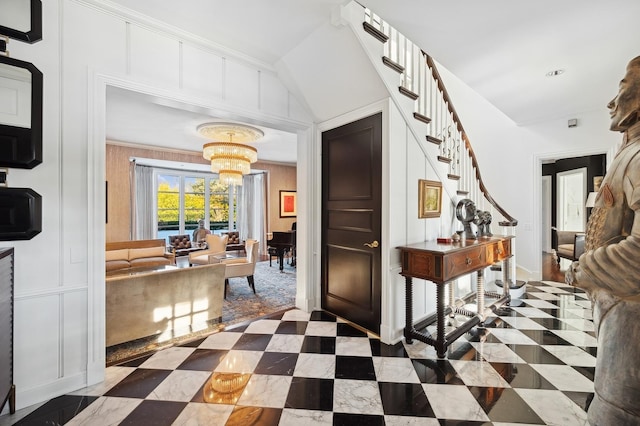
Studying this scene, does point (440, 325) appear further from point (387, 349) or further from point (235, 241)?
point (235, 241)

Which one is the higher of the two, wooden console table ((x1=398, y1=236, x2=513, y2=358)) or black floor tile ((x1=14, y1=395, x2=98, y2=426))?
wooden console table ((x1=398, y1=236, x2=513, y2=358))

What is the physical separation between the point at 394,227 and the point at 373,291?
0.71 m

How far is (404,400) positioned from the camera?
73.1 inches

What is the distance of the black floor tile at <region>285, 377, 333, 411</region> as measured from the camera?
1.81 metres

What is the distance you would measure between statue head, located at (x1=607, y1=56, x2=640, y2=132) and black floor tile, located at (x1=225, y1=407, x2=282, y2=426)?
2295mm

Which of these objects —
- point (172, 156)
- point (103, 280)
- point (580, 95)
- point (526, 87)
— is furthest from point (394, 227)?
point (172, 156)

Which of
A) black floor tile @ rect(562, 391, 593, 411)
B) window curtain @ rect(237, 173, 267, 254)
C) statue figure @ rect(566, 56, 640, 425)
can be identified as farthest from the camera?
window curtain @ rect(237, 173, 267, 254)

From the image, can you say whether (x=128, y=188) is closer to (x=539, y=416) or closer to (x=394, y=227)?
(x=394, y=227)

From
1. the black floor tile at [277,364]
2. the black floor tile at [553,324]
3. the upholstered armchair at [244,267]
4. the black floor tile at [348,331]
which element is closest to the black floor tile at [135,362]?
the black floor tile at [277,364]

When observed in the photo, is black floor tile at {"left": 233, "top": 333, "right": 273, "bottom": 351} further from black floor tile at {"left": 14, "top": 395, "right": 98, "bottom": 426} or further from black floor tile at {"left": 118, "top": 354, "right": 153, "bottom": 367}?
black floor tile at {"left": 14, "top": 395, "right": 98, "bottom": 426}

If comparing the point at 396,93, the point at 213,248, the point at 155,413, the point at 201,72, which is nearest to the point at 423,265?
the point at 396,93

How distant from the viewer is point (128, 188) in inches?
245

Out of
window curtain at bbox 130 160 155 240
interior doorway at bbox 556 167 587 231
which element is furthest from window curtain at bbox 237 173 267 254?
interior doorway at bbox 556 167 587 231

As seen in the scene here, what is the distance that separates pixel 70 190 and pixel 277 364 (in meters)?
2.04
